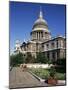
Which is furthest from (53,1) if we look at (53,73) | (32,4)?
(53,73)

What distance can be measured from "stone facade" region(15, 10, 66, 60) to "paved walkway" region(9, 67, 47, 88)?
269mm

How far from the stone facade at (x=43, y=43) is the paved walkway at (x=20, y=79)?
0.27 m

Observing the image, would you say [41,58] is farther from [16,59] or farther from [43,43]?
[16,59]

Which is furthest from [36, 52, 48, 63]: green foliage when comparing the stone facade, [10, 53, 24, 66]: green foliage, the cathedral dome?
the cathedral dome

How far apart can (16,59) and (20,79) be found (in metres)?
0.26

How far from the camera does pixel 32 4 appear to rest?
2.82 meters

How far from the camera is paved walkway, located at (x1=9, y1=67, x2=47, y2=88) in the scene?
2744 millimetres

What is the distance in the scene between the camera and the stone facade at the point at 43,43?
2.82m

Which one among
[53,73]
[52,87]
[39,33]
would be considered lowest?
[52,87]

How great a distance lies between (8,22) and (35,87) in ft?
2.97

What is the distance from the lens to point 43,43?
2865 millimetres

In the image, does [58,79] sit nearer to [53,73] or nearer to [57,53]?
[53,73]

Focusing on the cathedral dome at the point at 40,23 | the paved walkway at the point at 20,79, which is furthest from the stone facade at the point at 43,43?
the paved walkway at the point at 20,79

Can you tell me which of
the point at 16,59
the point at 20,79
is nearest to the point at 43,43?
the point at 16,59
